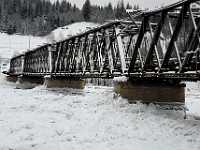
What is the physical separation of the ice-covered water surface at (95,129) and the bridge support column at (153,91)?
1.30m

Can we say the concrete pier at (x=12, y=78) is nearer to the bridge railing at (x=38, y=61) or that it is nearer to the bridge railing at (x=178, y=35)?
the bridge railing at (x=38, y=61)

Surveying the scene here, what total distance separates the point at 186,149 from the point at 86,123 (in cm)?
436

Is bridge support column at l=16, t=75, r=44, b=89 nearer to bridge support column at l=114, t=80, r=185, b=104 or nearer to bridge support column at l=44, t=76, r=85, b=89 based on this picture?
bridge support column at l=44, t=76, r=85, b=89

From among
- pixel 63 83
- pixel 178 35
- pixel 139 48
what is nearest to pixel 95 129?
pixel 178 35

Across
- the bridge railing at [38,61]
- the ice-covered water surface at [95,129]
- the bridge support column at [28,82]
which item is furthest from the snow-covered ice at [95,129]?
the bridge support column at [28,82]

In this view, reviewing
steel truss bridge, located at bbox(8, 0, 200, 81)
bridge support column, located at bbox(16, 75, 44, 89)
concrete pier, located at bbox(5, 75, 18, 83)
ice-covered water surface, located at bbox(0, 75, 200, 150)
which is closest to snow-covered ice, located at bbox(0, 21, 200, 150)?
ice-covered water surface, located at bbox(0, 75, 200, 150)

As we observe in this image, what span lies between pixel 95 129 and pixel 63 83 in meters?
25.5

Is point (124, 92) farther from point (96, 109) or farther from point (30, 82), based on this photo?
point (30, 82)

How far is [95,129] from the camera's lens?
11188 millimetres

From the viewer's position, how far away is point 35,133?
10266 mm

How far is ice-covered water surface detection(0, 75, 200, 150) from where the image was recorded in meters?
9.10

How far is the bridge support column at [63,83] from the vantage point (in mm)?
35719

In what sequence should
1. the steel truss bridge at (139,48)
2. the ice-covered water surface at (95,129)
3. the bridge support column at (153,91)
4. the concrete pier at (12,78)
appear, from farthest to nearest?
the concrete pier at (12,78), the bridge support column at (153,91), the steel truss bridge at (139,48), the ice-covered water surface at (95,129)

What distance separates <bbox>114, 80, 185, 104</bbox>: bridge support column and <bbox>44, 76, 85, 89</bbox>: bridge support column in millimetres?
17603
